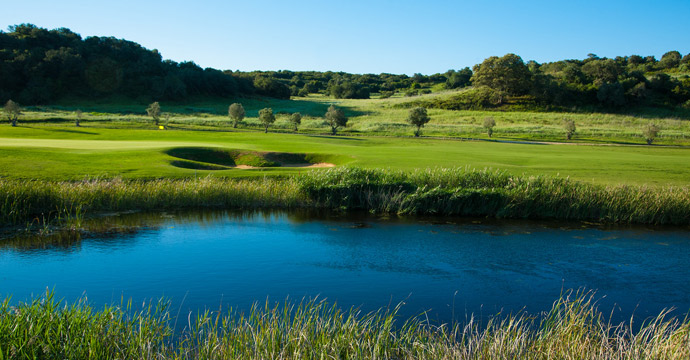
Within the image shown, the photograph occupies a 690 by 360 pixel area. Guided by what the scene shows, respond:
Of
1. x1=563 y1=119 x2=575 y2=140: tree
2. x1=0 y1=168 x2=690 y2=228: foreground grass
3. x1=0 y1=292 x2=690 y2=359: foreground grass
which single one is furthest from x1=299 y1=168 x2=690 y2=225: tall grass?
x1=563 y1=119 x2=575 y2=140: tree

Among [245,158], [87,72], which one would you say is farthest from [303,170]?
[87,72]

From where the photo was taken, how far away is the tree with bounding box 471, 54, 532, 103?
298 ft

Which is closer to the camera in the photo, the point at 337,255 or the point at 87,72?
the point at 337,255

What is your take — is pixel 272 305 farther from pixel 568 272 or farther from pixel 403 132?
pixel 403 132

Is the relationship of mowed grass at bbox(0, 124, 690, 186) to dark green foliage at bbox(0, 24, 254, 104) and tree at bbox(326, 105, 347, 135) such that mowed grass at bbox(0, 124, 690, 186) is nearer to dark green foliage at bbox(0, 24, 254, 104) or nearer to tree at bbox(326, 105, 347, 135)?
tree at bbox(326, 105, 347, 135)

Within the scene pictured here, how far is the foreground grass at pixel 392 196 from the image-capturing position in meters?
16.7

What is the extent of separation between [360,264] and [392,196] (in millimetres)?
6463

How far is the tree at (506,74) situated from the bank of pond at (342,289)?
7953cm

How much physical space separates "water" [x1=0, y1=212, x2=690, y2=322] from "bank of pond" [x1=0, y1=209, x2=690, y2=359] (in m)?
0.06

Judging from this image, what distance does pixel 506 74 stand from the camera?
91.1 metres

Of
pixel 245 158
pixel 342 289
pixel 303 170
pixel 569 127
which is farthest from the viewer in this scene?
pixel 569 127

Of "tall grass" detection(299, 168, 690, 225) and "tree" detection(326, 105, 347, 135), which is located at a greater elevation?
"tree" detection(326, 105, 347, 135)

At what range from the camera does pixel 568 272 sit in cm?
1193

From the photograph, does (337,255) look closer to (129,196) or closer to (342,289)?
(342,289)
